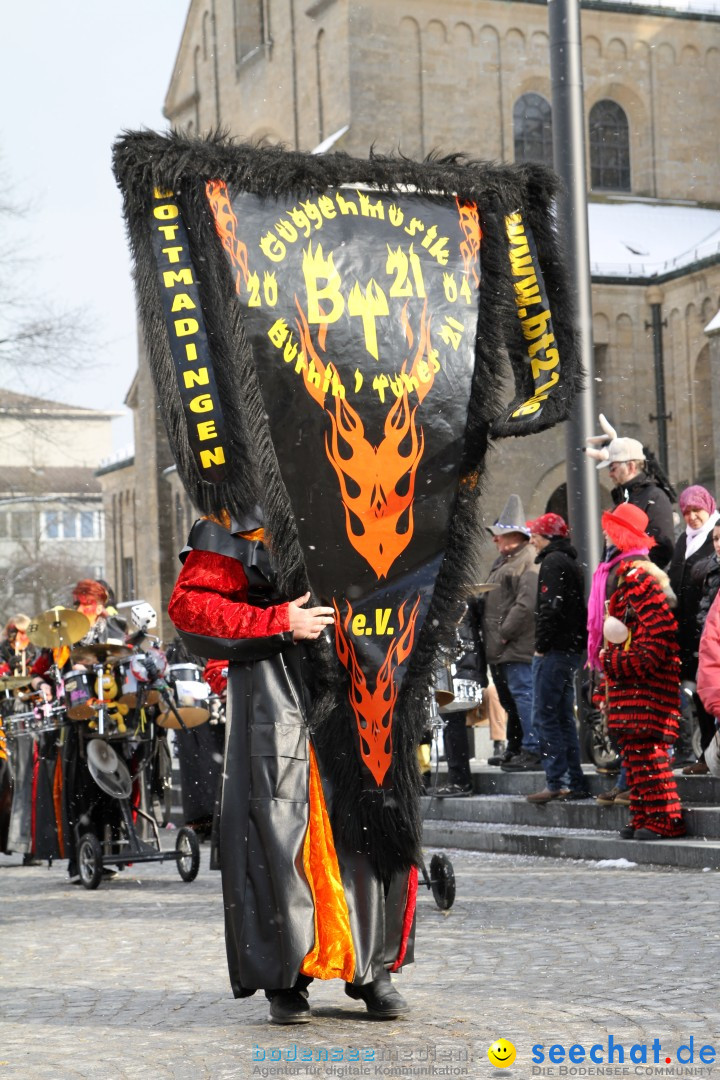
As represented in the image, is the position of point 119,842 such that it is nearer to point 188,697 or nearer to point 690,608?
point 188,697

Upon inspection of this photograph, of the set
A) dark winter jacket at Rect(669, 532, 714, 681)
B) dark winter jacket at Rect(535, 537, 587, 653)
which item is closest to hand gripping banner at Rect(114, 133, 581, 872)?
dark winter jacket at Rect(669, 532, 714, 681)

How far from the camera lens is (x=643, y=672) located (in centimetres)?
1052

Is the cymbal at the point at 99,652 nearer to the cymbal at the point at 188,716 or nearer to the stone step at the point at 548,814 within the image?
the cymbal at the point at 188,716

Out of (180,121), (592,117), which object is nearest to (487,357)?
(592,117)

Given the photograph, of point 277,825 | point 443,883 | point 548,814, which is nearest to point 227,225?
point 277,825

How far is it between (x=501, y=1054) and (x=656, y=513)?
6856 millimetres

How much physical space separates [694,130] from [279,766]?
122 feet

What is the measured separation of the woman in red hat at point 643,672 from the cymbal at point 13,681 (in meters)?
4.61

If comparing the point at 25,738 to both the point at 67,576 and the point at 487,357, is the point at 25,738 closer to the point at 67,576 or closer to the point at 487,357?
the point at 487,357

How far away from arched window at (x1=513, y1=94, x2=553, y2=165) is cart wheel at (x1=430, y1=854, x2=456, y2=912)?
102 ft

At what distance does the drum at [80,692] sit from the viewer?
11.4 meters

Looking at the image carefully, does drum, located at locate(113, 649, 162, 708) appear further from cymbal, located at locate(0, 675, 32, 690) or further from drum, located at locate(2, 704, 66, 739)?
cymbal, located at locate(0, 675, 32, 690)

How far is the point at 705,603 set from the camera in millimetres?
10836

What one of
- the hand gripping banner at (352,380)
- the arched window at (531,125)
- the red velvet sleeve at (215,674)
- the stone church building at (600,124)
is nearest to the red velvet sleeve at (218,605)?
the hand gripping banner at (352,380)
